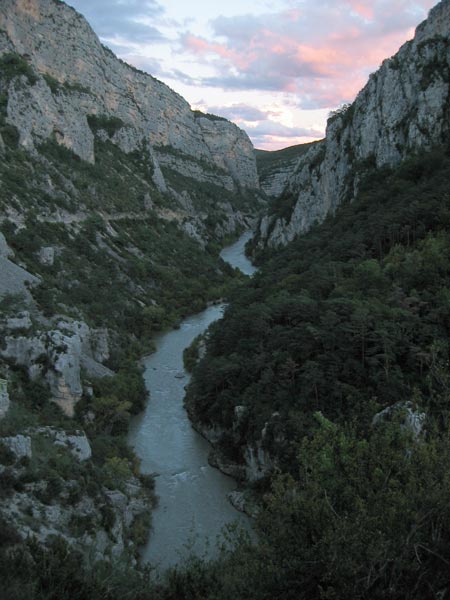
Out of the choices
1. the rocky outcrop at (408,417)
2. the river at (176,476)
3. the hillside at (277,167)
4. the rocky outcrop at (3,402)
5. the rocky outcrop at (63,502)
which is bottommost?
the river at (176,476)

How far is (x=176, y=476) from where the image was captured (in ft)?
82.6

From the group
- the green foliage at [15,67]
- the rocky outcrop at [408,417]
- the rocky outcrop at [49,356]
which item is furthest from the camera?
the green foliage at [15,67]

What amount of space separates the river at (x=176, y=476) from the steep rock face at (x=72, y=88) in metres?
29.4

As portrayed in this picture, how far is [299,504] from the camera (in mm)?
10719

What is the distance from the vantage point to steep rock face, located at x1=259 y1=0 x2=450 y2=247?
43.8m

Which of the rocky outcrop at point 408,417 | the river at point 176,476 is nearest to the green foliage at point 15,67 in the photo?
the river at point 176,476

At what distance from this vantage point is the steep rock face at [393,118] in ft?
144

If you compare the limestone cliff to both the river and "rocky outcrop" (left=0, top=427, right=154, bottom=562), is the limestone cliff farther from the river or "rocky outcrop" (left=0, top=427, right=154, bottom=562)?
"rocky outcrop" (left=0, top=427, right=154, bottom=562)

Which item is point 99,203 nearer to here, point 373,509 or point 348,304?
point 348,304

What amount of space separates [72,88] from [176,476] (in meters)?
59.7

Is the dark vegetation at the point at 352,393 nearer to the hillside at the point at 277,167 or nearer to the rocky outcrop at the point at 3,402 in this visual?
the rocky outcrop at the point at 3,402

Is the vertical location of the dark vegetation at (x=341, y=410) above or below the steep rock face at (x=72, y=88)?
below

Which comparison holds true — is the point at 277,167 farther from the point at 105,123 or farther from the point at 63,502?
the point at 63,502

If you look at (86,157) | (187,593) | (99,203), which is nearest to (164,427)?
(187,593)
